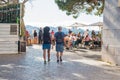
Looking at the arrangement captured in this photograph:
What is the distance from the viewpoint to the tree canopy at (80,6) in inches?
1495

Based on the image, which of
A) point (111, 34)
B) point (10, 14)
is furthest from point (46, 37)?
point (10, 14)

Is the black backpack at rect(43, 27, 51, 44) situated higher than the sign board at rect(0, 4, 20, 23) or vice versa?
the sign board at rect(0, 4, 20, 23)

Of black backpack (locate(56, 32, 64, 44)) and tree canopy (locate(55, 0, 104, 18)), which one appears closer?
black backpack (locate(56, 32, 64, 44))

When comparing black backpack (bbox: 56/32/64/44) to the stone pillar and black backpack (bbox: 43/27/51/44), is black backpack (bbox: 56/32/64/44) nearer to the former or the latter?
black backpack (bbox: 43/27/51/44)

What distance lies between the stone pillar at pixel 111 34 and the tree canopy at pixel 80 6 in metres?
17.6

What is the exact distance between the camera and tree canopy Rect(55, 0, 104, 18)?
125ft

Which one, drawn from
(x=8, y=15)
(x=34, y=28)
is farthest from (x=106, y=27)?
(x=34, y=28)

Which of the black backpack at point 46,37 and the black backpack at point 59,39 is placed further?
the black backpack at point 59,39

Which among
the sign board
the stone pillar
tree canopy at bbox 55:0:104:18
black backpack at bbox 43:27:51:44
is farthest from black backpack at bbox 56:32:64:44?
tree canopy at bbox 55:0:104:18

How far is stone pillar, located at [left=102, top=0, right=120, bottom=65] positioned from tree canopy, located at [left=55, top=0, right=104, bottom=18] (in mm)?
17642

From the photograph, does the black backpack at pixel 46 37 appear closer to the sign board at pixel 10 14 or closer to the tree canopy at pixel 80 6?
the sign board at pixel 10 14

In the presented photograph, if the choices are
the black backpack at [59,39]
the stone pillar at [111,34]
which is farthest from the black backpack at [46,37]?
the stone pillar at [111,34]

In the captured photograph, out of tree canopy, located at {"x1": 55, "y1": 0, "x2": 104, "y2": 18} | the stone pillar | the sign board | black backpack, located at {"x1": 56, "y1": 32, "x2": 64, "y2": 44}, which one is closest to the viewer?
the stone pillar

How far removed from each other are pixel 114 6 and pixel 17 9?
27.0ft
